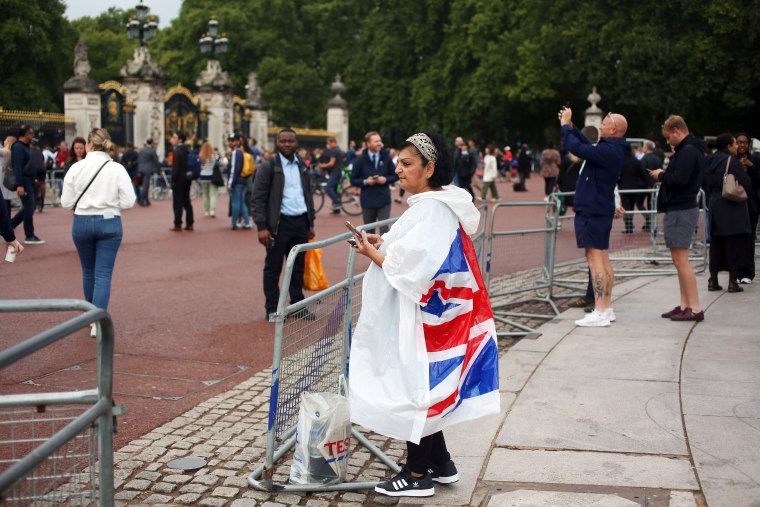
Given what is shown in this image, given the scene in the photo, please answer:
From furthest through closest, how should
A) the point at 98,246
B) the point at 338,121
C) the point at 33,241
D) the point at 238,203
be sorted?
the point at 338,121, the point at 238,203, the point at 33,241, the point at 98,246

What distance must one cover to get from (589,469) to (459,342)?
1.10m

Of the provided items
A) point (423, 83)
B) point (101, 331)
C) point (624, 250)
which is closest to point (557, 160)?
point (624, 250)

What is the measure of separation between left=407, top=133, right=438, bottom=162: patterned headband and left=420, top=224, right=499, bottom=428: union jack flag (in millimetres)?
365

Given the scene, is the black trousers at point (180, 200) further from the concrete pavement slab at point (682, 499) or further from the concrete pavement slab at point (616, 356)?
the concrete pavement slab at point (682, 499)

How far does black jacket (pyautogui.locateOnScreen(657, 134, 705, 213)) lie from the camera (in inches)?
312

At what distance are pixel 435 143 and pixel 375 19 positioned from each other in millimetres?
51842

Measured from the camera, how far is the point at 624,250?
38.9 ft

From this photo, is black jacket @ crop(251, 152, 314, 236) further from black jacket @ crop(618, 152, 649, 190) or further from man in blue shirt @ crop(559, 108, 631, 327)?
black jacket @ crop(618, 152, 649, 190)

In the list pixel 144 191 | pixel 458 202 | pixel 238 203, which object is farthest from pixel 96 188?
pixel 144 191

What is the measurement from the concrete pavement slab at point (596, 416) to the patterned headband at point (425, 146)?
178 centimetres

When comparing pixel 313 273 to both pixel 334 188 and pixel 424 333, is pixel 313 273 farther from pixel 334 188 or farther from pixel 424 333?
pixel 334 188

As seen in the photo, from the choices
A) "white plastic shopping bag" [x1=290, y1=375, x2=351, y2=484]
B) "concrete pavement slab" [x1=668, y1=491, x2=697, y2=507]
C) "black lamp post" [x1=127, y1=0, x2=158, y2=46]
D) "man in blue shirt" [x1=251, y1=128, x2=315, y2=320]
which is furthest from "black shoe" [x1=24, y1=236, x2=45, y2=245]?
"black lamp post" [x1=127, y1=0, x2=158, y2=46]

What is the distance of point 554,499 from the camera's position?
13.1 feet

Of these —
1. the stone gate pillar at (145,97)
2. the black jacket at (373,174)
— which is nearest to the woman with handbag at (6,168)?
the black jacket at (373,174)
